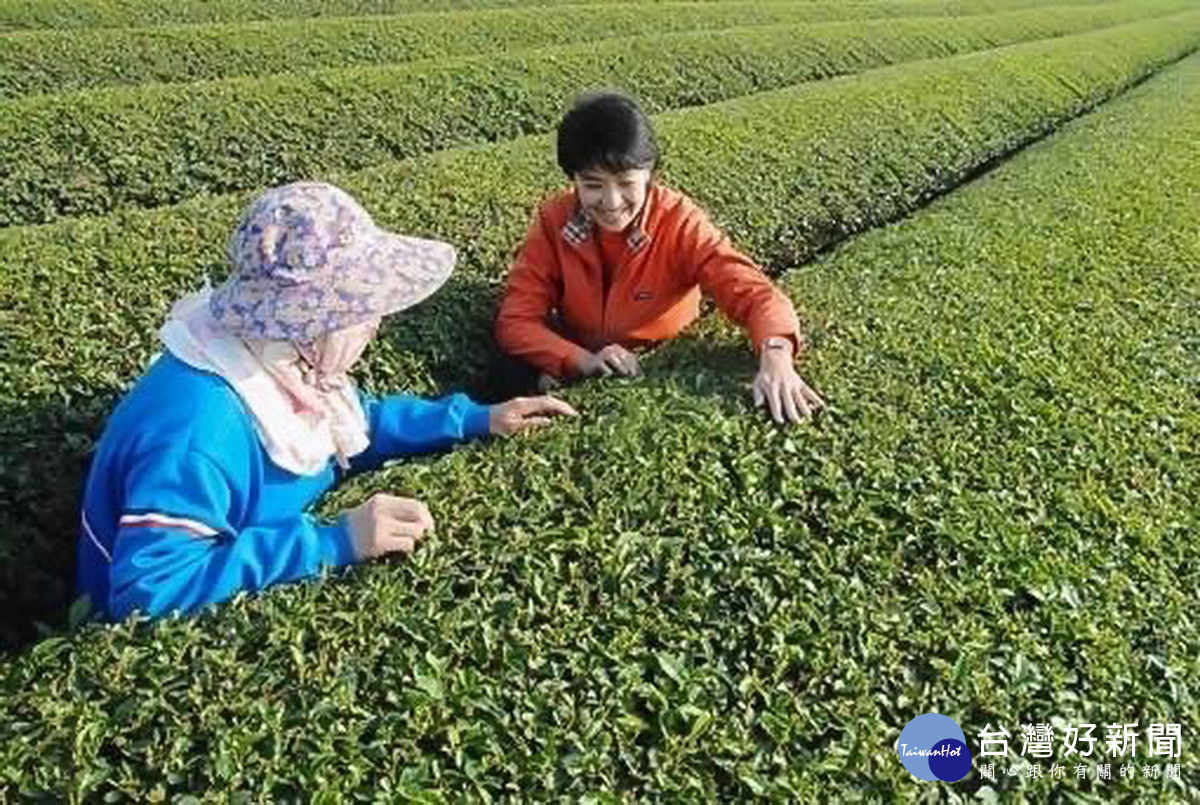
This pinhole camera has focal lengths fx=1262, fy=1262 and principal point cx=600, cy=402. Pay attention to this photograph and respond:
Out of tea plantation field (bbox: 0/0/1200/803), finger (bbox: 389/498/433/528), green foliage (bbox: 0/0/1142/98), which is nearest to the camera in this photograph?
tea plantation field (bbox: 0/0/1200/803)

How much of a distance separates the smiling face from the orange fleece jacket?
0.10 m

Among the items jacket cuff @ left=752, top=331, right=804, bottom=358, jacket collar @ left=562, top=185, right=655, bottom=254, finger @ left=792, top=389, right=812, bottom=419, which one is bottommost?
finger @ left=792, top=389, right=812, bottom=419

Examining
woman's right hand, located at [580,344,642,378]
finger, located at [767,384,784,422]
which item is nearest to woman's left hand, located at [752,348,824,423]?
finger, located at [767,384,784,422]

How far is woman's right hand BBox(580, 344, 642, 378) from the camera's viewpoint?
12.7ft

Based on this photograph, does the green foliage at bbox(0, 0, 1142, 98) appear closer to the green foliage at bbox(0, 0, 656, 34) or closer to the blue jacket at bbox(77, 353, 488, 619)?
the green foliage at bbox(0, 0, 656, 34)

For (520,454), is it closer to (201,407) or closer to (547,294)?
(201,407)

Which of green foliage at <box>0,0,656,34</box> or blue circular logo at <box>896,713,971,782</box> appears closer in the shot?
blue circular logo at <box>896,713,971,782</box>

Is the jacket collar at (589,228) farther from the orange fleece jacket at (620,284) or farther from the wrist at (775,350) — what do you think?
the wrist at (775,350)

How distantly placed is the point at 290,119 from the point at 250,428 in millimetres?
5365

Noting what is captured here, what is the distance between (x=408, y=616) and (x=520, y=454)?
0.79 meters

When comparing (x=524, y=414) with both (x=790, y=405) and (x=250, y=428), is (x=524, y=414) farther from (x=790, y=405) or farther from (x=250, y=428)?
(x=250, y=428)

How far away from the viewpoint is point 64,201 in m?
6.43

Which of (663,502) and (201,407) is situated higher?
(201,407)

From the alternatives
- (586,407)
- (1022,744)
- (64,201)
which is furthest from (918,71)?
(1022,744)
